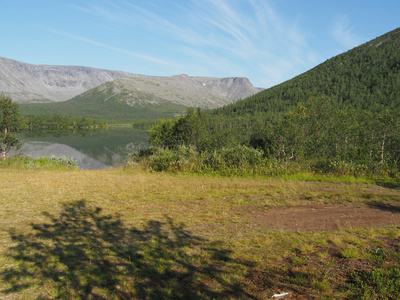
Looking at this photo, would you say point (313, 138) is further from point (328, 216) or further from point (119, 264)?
point (119, 264)

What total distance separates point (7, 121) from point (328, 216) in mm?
26684

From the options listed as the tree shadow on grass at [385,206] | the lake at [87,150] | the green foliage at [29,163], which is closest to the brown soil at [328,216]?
the tree shadow on grass at [385,206]

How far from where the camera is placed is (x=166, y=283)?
4.03 metres

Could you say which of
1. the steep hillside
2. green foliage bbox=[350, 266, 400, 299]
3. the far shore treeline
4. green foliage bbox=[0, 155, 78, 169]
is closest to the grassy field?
green foliage bbox=[350, 266, 400, 299]

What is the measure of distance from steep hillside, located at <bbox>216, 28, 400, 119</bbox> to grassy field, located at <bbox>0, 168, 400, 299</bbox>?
265ft

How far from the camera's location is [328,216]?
24.2 ft

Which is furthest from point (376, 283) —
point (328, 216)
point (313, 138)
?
point (313, 138)

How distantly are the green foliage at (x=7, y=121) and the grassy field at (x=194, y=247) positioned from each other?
16496 mm

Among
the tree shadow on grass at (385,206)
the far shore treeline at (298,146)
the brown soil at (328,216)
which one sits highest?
the far shore treeline at (298,146)

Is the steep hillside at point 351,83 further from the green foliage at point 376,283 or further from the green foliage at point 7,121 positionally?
the green foliage at point 376,283

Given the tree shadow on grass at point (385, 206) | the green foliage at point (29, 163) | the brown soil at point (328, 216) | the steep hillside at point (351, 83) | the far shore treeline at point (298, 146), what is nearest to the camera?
the brown soil at point (328, 216)

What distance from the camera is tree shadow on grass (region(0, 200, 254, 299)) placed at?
12.5ft

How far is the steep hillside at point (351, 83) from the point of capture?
89.4 meters

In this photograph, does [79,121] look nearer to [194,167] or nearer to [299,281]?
[194,167]
